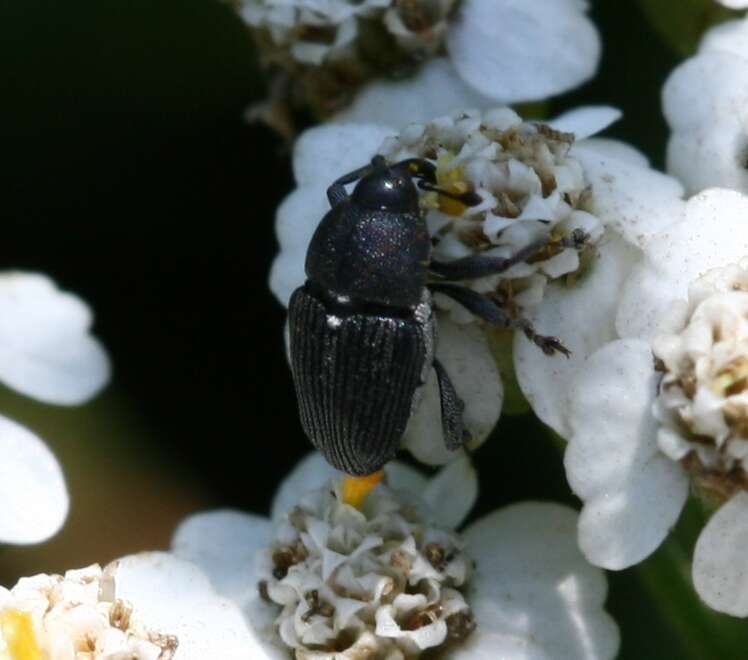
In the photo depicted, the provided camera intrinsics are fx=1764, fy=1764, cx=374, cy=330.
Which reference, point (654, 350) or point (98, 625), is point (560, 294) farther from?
point (98, 625)

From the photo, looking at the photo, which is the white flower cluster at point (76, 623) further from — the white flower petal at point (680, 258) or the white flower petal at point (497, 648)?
the white flower petal at point (680, 258)

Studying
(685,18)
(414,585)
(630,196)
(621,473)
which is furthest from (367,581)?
(685,18)

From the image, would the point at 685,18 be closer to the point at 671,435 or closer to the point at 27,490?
the point at 671,435

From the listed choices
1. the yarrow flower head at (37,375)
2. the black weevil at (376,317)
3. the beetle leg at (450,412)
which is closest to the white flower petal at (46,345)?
the yarrow flower head at (37,375)

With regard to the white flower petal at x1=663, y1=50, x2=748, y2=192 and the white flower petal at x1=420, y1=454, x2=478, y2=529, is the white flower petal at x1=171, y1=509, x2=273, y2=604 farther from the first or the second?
the white flower petal at x1=663, y1=50, x2=748, y2=192

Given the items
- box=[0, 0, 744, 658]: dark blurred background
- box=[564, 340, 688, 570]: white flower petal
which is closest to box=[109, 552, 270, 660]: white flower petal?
box=[564, 340, 688, 570]: white flower petal

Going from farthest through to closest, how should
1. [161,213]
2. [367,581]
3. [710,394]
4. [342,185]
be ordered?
1. [161,213]
2. [342,185]
3. [367,581]
4. [710,394]

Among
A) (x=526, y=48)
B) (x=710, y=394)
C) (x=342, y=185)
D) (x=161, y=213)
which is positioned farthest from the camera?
(x=161, y=213)
